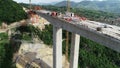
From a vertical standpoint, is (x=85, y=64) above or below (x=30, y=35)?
below

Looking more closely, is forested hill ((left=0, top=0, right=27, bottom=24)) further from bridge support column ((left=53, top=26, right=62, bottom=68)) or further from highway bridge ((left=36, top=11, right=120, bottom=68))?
bridge support column ((left=53, top=26, right=62, bottom=68))

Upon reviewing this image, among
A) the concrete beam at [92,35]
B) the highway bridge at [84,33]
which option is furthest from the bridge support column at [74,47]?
the concrete beam at [92,35]

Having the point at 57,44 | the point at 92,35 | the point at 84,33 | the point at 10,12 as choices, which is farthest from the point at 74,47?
the point at 10,12

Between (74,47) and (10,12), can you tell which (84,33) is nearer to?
(74,47)

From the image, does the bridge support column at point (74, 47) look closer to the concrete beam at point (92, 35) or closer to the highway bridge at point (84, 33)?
the highway bridge at point (84, 33)

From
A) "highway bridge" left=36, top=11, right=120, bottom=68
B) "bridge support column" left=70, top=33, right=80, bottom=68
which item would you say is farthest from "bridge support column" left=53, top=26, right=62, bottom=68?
"bridge support column" left=70, top=33, right=80, bottom=68

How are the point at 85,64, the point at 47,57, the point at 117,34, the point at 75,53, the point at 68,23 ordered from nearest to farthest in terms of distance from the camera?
the point at 117,34 < the point at 68,23 < the point at 75,53 < the point at 47,57 < the point at 85,64

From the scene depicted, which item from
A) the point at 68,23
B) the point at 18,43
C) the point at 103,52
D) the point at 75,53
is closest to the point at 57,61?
the point at 75,53

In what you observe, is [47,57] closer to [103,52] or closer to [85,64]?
[85,64]
